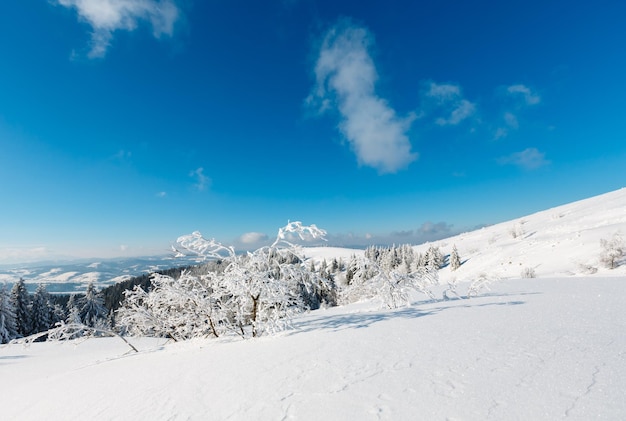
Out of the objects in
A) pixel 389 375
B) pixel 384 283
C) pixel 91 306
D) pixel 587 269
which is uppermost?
pixel 384 283

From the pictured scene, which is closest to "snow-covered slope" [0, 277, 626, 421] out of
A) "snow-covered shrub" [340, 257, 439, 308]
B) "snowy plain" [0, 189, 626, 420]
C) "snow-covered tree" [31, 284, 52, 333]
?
"snowy plain" [0, 189, 626, 420]

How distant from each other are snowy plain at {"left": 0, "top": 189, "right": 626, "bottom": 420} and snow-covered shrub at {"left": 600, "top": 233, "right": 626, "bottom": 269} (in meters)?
23.9

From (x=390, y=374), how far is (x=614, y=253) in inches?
1401

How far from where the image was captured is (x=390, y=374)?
5.19m

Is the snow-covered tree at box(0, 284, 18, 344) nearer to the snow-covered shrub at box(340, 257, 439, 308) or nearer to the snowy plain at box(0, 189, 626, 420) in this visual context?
the snowy plain at box(0, 189, 626, 420)

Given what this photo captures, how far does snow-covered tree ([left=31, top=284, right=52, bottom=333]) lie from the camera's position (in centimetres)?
4269

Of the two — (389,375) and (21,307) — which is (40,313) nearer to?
(21,307)

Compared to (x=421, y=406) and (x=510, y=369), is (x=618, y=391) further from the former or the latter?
(x=421, y=406)

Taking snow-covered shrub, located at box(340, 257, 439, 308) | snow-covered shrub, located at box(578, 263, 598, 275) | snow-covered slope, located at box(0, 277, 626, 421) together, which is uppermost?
snow-covered shrub, located at box(340, 257, 439, 308)

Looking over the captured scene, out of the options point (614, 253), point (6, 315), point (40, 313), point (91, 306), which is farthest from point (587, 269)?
point (40, 313)

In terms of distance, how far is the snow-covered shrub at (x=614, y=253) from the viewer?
27.8 m

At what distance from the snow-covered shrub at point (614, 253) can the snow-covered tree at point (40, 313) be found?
69.7 meters

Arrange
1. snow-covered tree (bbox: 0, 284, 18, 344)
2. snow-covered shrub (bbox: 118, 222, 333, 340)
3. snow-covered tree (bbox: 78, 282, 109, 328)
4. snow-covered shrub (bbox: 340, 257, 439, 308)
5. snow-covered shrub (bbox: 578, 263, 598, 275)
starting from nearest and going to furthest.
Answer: snow-covered shrub (bbox: 118, 222, 333, 340)
snow-covered shrub (bbox: 340, 257, 439, 308)
snow-covered shrub (bbox: 578, 263, 598, 275)
snow-covered tree (bbox: 0, 284, 18, 344)
snow-covered tree (bbox: 78, 282, 109, 328)

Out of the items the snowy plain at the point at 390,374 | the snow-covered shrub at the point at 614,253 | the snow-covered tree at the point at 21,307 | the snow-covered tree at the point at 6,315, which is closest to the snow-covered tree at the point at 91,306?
the snow-covered tree at the point at 21,307
